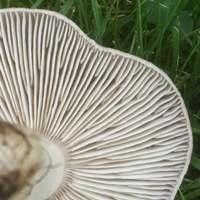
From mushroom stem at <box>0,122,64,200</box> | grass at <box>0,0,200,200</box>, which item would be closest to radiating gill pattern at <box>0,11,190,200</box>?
mushroom stem at <box>0,122,64,200</box>

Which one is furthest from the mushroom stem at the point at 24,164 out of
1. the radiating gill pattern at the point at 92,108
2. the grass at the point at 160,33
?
the grass at the point at 160,33

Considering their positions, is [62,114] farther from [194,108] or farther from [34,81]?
[194,108]

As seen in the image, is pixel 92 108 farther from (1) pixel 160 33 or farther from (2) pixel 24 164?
(1) pixel 160 33

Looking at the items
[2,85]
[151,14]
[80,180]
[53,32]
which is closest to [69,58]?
[53,32]

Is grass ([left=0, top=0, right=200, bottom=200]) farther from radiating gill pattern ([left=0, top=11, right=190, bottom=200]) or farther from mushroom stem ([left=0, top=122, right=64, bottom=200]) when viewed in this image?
mushroom stem ([left=0, top=122, right=64, bottom=200])

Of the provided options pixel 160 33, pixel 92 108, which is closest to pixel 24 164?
pixel 92 108
